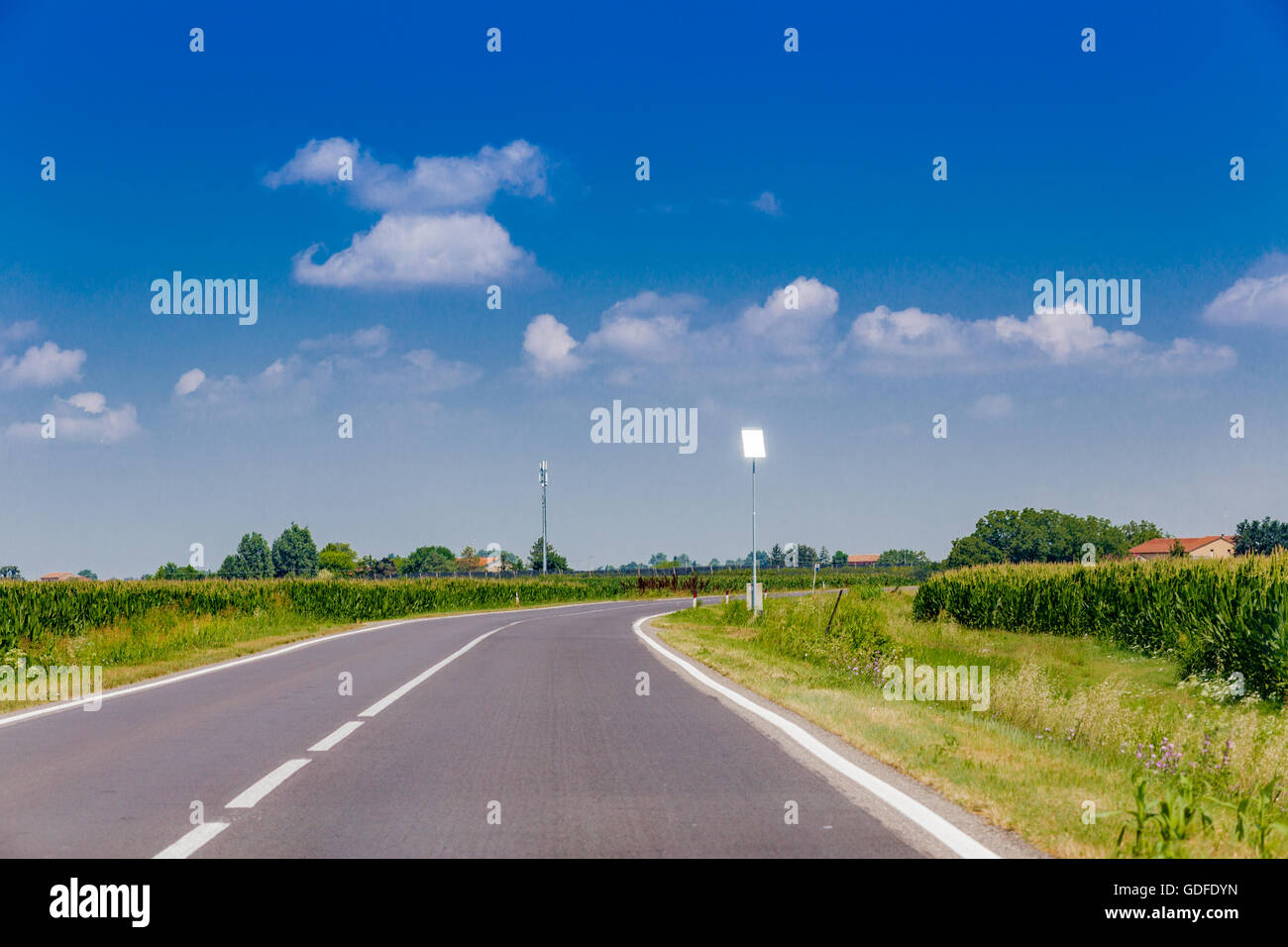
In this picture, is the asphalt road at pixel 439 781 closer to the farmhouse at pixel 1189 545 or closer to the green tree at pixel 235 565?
the farmhouse at pixel 1189 545

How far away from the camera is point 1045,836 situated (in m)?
5.45

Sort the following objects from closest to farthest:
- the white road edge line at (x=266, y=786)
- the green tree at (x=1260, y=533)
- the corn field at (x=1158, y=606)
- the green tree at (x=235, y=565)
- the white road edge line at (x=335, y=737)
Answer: the white road edge line at (x=266, y=786) → the white road edge line at (x=335, y=737) → the corn field at (x=1158, y=606) → the green tree at (x=1260, y=533) → the green tree at (x=235, y=565)

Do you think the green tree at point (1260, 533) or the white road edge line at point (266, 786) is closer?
the white road edge line at point (266, 786)

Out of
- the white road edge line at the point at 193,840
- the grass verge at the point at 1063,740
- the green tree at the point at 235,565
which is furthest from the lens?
the green tree at the point at 235,565

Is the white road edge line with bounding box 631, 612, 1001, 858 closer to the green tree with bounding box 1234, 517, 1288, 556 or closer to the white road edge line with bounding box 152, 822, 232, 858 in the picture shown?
the white road edge line with bounding box 152, 822, 232, 858

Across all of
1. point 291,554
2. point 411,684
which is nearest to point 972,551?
point 291,554

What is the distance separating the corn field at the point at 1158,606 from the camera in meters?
17.1

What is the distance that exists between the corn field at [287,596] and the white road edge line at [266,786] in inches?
504

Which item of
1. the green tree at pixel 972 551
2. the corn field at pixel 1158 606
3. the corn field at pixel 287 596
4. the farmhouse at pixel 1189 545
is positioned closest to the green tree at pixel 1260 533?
the farmhouse at pixel 1189 545

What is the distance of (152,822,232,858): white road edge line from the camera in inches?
208

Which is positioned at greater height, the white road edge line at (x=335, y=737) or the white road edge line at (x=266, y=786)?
the white road edge line at (x=266, y=786)

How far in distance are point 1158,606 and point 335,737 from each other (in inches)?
861

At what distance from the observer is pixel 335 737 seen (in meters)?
9.42
